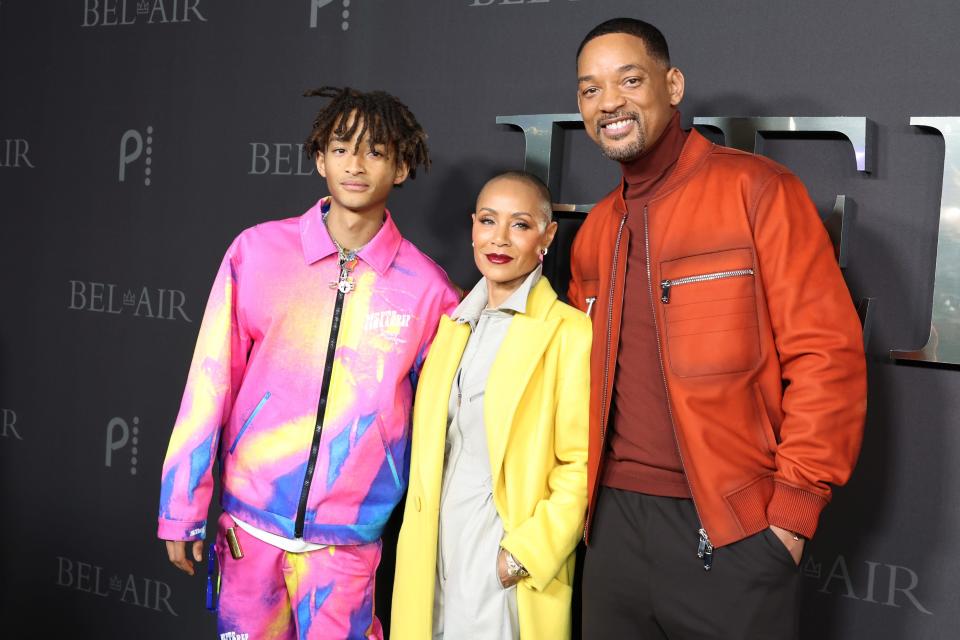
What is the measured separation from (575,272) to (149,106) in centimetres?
177

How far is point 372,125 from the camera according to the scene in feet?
7.14

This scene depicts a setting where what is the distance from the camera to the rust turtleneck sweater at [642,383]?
1896 mm

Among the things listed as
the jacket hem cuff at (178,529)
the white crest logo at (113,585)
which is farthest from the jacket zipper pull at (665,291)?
the white crest logo at (113,585)

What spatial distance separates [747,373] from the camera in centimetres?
180

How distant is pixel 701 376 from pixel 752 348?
0.11 metres

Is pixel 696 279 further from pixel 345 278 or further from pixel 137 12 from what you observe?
pixel 137 12

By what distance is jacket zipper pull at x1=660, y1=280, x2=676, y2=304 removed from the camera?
1.88 m

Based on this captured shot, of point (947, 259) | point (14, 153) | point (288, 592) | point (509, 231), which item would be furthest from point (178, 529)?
point (14, 153)

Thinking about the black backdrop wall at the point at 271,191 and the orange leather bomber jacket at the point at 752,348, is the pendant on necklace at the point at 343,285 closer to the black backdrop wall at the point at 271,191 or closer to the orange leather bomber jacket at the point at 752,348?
the black backdrop wall at the point at 271,191

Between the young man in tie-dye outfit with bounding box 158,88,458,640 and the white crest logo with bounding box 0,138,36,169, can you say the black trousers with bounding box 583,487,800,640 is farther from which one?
the white crest logo with bounding box 0,138,36,169

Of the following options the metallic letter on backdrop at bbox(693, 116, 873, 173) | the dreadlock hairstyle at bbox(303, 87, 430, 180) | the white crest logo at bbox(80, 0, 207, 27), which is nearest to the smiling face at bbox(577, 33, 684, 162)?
the metallic letter on backdrop at bbox(693, 116, 873, 173)

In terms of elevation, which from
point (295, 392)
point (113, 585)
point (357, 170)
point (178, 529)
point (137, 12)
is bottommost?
point (113, 585)

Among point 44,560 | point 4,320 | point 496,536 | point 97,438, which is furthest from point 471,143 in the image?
point 44,560

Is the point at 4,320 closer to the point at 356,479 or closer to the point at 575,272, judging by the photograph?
Answer: the point at 356,479
